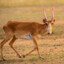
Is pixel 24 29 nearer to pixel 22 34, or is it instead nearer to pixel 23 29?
pixel 23 29

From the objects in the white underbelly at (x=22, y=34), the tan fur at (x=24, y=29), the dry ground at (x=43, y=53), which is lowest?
the dry ground at (x=43, y=53)

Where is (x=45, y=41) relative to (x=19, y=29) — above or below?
below

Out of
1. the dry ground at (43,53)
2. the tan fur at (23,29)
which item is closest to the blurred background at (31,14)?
the dry ground at (43,53)

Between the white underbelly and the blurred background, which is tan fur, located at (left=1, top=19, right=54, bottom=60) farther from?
the blurred background

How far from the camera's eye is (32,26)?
1252 centimetres

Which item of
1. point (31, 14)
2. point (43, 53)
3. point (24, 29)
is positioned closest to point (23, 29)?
point (24, 29)

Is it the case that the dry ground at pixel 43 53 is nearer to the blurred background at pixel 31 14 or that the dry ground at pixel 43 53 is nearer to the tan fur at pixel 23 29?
the tan fur at pixel 23 29

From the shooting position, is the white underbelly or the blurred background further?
the blurred background

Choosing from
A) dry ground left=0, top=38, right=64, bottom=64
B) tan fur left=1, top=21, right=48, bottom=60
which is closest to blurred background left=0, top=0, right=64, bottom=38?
dry ground left=0, top=38, right=64, bottom=64

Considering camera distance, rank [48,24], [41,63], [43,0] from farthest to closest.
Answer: [43,0] → [48,24] → [41,63]

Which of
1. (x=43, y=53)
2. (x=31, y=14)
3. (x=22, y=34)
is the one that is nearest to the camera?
(x=22, y=34)

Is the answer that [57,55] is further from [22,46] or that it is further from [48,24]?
[22,46]

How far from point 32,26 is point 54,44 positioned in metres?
3.38

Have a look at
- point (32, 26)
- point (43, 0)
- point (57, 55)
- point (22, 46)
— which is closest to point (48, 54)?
point (57, 55)
